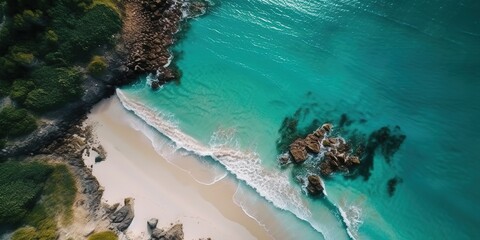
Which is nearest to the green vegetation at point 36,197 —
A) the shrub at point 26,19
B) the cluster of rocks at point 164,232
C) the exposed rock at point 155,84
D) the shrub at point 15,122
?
the shrub at point 15,122

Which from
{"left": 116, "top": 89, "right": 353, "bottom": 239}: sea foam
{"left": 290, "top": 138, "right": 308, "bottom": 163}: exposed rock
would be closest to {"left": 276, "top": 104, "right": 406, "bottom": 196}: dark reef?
{"left": 290, "top": 138, "right": 308, "bottom": 163}: exposed rock

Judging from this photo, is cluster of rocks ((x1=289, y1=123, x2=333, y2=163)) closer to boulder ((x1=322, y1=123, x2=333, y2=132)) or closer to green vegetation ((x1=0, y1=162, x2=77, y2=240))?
boulder ((x1=322, y1=123, x2=333, y2=132))

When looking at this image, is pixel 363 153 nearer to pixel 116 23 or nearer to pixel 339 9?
pixel 339 9

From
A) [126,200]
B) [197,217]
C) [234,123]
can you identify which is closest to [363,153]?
[234,123]

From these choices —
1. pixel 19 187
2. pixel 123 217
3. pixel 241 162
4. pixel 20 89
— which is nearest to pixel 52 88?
pixel 20 89

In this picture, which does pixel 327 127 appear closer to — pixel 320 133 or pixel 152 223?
pixel 320 133

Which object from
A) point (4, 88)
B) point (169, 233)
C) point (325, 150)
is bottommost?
point (169, 233)

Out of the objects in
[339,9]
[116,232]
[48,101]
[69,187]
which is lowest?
[116,232]
